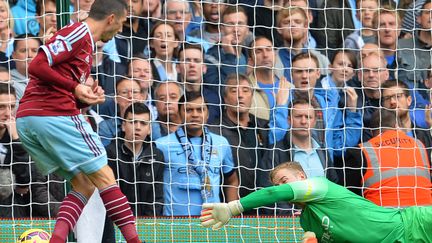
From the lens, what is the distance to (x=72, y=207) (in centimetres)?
720

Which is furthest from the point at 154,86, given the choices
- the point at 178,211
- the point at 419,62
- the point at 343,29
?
the point at 419,62

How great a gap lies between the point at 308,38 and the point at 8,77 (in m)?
2.95

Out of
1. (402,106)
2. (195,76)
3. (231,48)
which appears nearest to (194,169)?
(195,76)

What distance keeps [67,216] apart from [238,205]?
3.66ft

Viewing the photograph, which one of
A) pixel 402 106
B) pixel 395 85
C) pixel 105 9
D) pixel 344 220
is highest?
pixel 105 9

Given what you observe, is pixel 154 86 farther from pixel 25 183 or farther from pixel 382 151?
pixel 382 151

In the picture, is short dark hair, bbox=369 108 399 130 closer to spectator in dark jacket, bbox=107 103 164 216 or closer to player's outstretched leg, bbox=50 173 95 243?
spectator in dark jacket, bbox=107 103 164 216

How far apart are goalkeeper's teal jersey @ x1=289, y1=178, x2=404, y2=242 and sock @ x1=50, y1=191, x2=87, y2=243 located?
4.93 feet

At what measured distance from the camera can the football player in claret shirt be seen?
23.1 feet

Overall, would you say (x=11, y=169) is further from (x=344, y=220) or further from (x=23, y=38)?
(x=344, y=220)

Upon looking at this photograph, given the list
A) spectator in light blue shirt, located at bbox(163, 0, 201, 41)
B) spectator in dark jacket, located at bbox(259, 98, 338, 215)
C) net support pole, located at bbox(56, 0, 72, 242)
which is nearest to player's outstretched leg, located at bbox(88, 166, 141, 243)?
net support pole, located at bbox(56, 0, 72, 242)

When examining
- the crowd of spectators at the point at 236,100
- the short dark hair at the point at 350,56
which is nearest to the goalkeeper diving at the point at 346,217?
the crowd of spectators at the point at 236,100

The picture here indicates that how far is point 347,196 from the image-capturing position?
24.3 feet

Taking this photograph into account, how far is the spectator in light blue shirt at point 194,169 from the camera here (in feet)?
32.0
